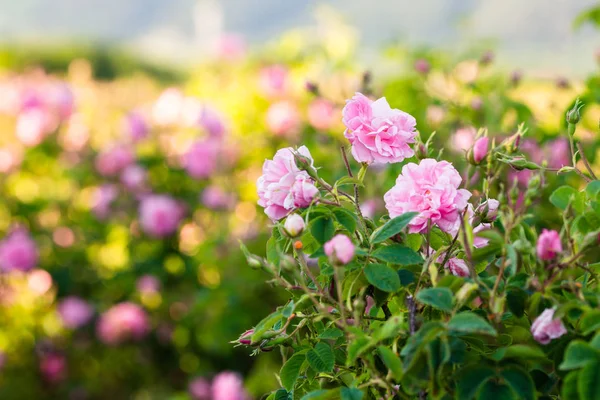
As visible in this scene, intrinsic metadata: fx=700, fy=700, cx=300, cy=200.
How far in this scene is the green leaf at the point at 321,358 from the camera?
2.55ft

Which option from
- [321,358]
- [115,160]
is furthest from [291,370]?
[115,160]

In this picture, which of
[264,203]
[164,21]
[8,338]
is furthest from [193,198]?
[164,21]

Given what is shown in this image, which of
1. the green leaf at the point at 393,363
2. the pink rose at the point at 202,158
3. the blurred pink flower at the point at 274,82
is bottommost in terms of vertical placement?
the pink rose at the point at 202,158

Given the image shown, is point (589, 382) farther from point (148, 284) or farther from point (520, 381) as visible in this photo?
point (148, 284)

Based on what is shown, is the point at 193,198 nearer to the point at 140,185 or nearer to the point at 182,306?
the point at 140,185

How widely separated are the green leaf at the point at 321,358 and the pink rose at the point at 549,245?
0.85 ft

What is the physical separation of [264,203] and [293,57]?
2508mm

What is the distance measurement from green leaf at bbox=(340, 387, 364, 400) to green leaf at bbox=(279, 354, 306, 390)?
0.43ft

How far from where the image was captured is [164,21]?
11.0 meters

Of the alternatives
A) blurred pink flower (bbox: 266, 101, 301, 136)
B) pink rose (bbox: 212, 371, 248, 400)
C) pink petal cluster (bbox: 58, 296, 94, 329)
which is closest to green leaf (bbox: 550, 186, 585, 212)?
pink rose (bbox: 212, 371, 248, 400)

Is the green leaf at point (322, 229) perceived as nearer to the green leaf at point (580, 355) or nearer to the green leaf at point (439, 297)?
the green leaf at point (439, 297)

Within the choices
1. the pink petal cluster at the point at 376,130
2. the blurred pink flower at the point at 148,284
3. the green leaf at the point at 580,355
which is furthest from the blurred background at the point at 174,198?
the green leaf at the point at 580,355

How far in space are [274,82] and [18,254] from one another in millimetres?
1263

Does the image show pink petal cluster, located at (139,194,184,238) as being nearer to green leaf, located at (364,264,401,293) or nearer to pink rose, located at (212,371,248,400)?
pink rose, located at (212,371,248,400)
